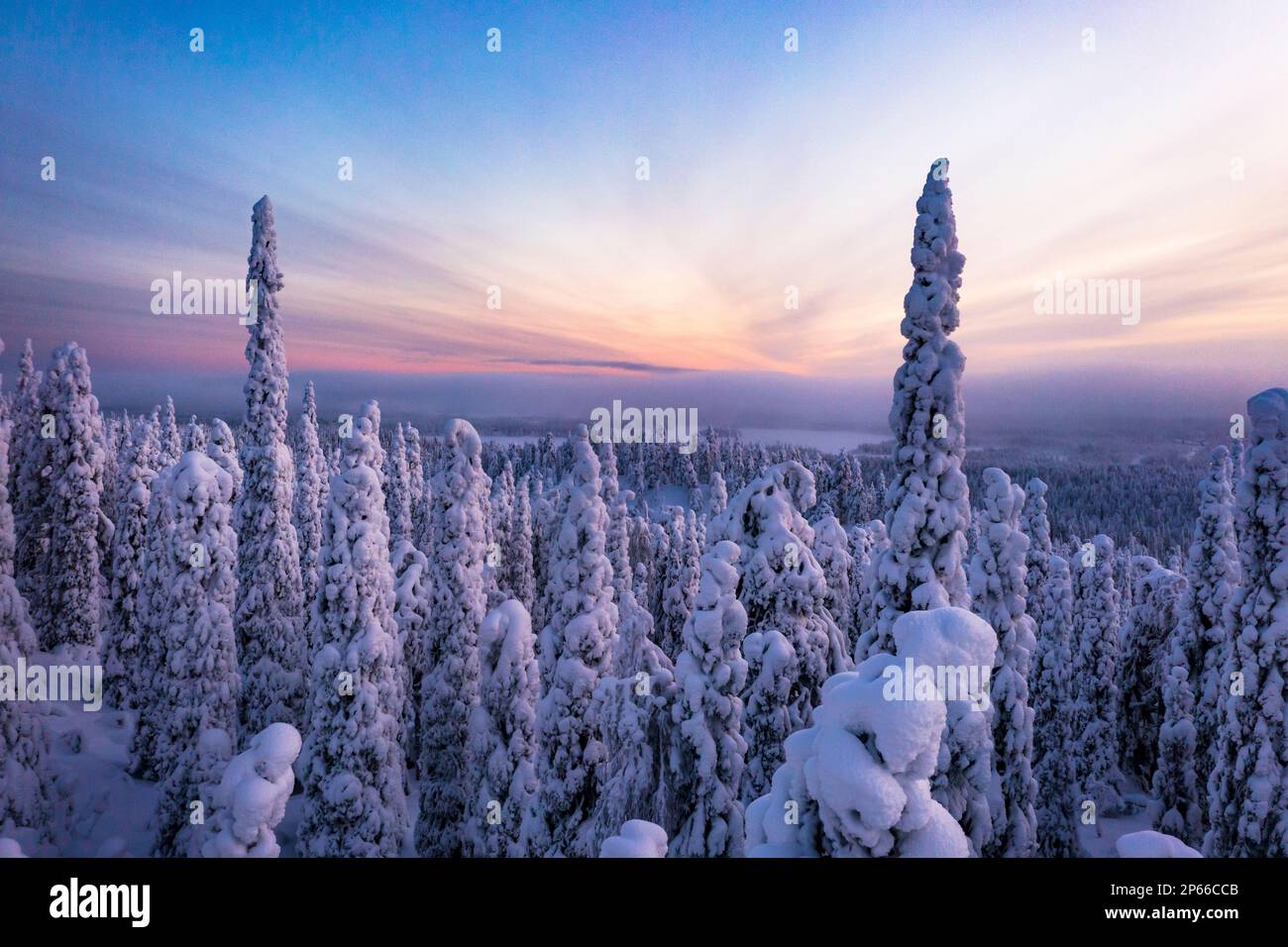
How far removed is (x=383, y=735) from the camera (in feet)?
61.7

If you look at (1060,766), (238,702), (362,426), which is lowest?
(1060,766)

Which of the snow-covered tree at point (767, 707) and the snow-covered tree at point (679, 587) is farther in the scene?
the snow-covered tree at point (679, 587)

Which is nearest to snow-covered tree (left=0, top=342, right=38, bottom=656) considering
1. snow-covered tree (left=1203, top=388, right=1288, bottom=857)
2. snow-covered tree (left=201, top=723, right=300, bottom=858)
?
snow-covered tree (left=201, top=723, right=300, bottom=858)

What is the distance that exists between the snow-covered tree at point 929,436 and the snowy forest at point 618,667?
69 mm

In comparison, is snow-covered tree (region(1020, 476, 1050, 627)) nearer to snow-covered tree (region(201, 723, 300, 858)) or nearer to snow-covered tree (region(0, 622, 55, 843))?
snow-covered tree (region(201, 723, 300, 858))

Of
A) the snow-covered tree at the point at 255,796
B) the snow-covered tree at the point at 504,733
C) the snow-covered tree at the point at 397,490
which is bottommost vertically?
the snow-covered tree at the point at 504,733

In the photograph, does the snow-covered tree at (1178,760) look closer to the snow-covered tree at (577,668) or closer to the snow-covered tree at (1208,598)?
the snow-covered tree at (1208,598)

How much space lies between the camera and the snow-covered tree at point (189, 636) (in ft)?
66.9

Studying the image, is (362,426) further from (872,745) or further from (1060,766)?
(1060,766)

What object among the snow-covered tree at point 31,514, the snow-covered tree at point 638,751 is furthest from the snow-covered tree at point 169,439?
the snow-covered tree at point 638,751
